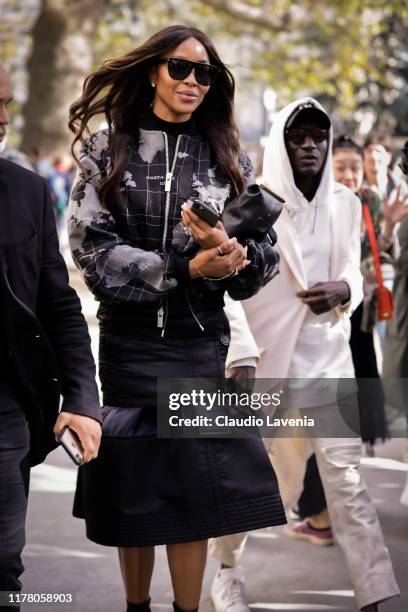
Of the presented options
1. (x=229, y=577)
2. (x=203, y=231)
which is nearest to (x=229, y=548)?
(x=229, y=577)

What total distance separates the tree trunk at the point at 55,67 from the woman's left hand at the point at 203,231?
18.7 m

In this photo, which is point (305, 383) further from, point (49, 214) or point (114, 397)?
point (49, 214)

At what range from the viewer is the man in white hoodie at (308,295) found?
15.2 ft

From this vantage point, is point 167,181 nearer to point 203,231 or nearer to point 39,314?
point 203,231

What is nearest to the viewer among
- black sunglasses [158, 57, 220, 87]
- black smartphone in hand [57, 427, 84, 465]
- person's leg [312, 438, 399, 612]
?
black smartphone in hand [57, 427, 84, 465]

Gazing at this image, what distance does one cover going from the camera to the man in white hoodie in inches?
183

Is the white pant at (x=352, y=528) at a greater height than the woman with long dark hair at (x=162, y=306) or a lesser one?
lesser

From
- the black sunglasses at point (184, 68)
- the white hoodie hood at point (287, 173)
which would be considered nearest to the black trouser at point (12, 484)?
the black sunglasses at point (184, 68)

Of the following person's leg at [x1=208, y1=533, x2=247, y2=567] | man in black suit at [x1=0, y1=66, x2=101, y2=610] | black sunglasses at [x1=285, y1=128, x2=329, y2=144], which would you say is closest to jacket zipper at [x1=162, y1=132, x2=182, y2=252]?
man in black suit at [x1=0, y1=66, x2=101, y2=610]

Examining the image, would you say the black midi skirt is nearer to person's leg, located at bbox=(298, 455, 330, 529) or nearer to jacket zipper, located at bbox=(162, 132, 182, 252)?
jacket zipper, located at bbox=(162, 132, 182, 252)

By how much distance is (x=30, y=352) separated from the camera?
3.19 m

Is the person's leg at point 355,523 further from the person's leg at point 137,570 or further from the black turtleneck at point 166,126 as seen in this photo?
the black turtleneck at point 166,126

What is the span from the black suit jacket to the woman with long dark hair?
1.55ft

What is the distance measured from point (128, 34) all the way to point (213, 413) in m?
25.6
